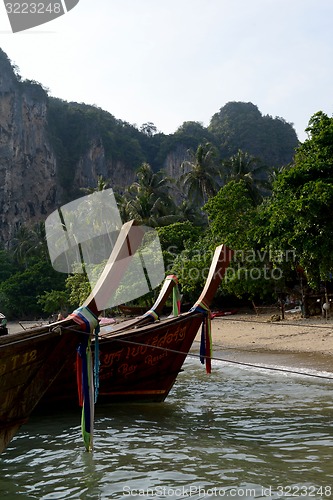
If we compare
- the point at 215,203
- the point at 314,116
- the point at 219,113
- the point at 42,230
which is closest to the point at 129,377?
the point at 314,116

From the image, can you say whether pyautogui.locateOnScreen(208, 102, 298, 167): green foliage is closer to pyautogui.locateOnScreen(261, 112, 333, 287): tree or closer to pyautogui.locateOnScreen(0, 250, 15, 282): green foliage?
pyautogui.locateOnScreen(0, 250, 15, 282): green foliage

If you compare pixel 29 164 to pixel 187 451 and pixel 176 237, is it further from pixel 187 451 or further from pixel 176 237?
pixel 187 451

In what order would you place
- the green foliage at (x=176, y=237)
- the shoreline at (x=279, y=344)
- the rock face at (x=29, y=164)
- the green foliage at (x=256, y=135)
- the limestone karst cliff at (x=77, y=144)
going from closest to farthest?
the shoreline at (x=279, y=344), the green foliage at (x=176, y=237), the rock face at (x=29, y=164), the limestone karst cliff at (x=77, y=144), the green foliage at (x=256, y=135)

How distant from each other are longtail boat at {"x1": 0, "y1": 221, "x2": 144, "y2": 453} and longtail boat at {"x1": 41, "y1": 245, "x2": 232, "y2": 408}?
1837mm

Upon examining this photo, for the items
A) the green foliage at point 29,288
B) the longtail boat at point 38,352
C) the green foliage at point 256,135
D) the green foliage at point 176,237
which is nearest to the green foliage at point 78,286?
the green foliage at point 176,237

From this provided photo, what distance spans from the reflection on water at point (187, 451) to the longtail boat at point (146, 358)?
12.4 inches

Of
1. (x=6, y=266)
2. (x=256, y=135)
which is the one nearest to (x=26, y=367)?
(x=6, y=266)

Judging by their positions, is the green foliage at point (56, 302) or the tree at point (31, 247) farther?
the tree at point (31, 247)

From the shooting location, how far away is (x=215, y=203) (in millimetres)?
23938

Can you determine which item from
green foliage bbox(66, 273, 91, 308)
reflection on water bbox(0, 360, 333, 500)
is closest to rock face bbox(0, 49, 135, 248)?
green foliage bbox(66, 273, 91, 308)

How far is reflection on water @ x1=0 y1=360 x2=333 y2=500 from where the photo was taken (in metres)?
4.87

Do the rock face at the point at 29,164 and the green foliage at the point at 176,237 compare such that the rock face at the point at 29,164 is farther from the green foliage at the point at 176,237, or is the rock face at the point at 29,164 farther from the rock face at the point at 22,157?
the green foliage at the point at 176,237

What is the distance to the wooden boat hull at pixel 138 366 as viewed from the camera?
762cm

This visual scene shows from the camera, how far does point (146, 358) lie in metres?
8.01
